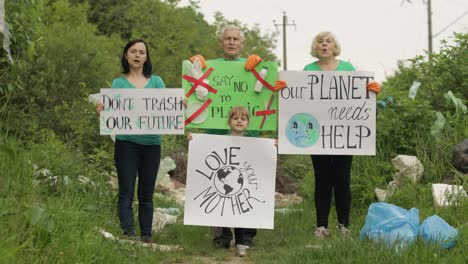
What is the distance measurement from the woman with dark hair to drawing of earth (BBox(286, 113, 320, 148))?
1.20 metres

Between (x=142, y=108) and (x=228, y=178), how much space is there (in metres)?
0.97

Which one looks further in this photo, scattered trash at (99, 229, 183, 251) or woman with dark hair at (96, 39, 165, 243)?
woman with dark hair at (96, 39, 165, 243)

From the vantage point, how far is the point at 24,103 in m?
12.3

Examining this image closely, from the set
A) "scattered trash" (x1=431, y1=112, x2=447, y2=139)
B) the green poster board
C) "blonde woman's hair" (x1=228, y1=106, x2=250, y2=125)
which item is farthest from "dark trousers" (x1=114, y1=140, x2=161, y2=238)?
"scattered trash" (x1=431, y1=112, x2=447, y2=139)

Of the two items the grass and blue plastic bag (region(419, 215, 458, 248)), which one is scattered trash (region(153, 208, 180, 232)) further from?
blue plastic bag (region(419, 215, 458, 248))

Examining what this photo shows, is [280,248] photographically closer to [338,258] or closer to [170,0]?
[338,258]

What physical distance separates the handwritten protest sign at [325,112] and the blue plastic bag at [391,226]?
83cm

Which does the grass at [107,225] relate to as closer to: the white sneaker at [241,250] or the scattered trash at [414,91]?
the white sneaker at [241,250]

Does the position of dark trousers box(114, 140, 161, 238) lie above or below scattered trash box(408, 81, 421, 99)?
below

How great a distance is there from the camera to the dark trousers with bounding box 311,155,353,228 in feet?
22.0

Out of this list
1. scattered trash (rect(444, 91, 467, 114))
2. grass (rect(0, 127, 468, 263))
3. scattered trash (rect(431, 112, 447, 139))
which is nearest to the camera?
grass (rect(0, 127, 468, 263))

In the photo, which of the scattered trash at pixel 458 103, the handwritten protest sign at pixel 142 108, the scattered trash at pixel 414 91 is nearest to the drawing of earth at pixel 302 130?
the handwritten protest sign at pixel 142 108

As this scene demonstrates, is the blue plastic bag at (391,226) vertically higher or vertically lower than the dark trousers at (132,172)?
lower

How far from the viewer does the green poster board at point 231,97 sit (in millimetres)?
6859
